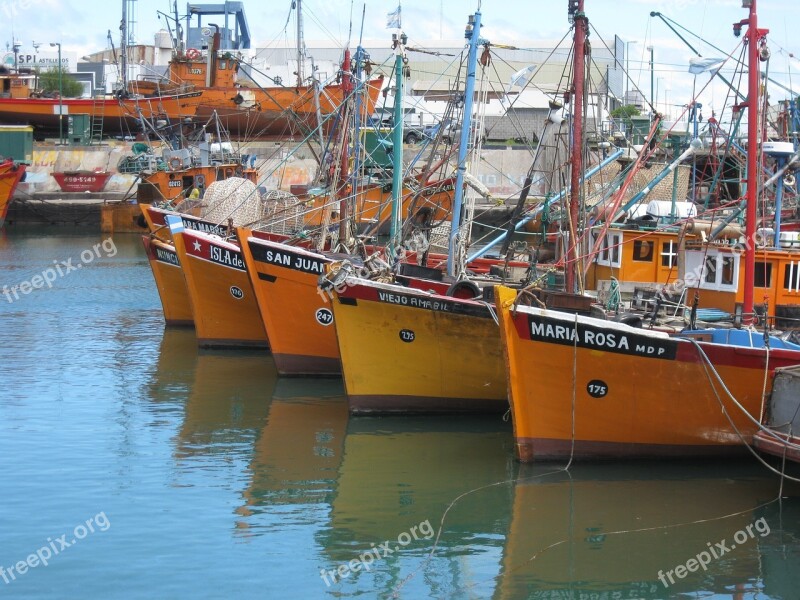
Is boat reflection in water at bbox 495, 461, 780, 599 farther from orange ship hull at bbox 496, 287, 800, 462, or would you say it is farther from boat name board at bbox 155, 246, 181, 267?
boat name board at bbox 155, 246, 181, 267

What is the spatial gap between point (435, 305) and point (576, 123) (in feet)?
11.3

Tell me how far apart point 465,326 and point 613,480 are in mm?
3654

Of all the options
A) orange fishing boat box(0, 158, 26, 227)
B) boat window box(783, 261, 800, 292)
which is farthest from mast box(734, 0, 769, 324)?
orange fishing boat box(0, 158, 26, 227)

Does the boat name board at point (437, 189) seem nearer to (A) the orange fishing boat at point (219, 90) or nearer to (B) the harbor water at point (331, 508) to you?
(B) the harbor water at point (331, 508)

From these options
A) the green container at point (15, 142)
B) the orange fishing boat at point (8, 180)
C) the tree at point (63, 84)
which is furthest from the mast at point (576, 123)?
the tree at point (63, 84)

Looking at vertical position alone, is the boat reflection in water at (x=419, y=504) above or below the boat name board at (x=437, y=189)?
below

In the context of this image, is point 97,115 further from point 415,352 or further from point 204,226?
point 415,352

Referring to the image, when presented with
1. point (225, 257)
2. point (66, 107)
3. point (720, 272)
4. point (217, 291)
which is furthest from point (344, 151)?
point (66, 107)

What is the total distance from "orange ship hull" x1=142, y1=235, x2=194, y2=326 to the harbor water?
225 inches

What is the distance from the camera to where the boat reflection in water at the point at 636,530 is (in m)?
11.7

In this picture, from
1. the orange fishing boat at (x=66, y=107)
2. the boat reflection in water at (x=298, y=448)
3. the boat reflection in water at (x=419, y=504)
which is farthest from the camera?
the orange fishing boat at (x=66, y=107)

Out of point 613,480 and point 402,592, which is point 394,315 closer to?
point 613,480

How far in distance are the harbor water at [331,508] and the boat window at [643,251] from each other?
13.8ft

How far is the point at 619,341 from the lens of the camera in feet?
46.6
